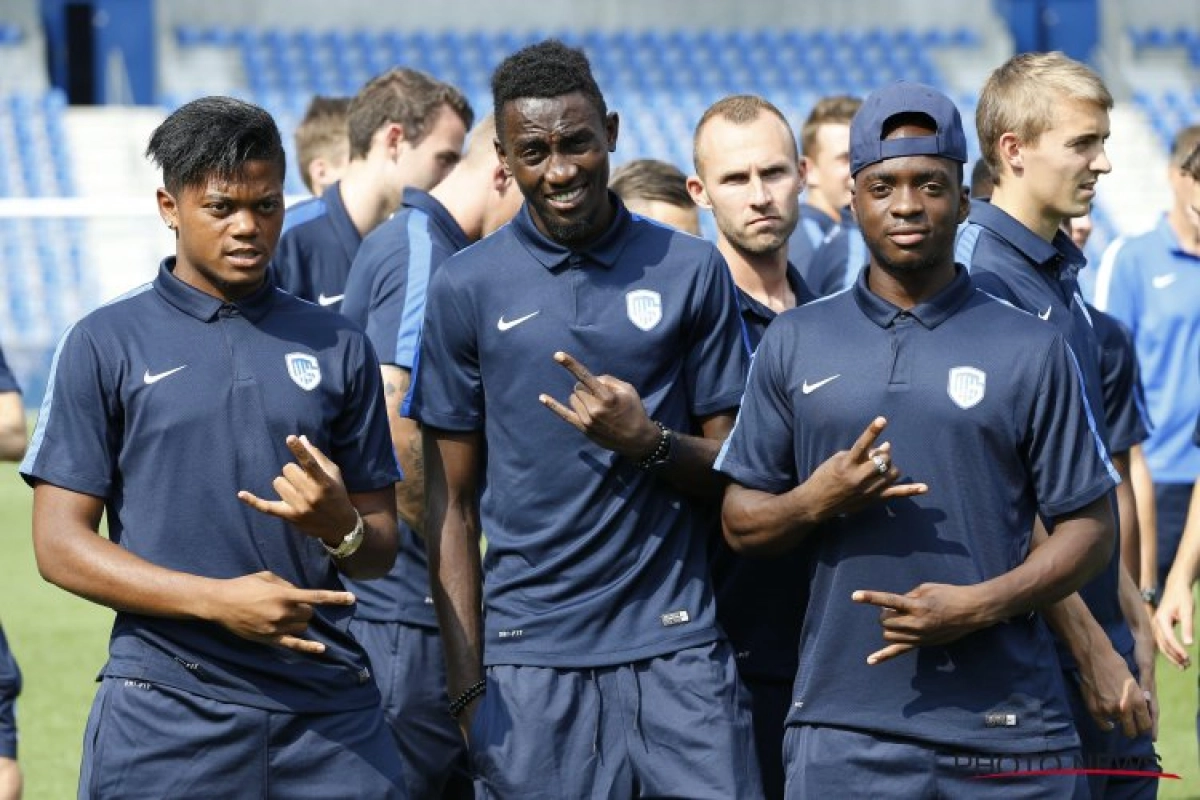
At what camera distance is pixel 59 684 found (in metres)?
9.82

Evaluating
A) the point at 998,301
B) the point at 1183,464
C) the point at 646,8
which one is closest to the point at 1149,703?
the point at 998,301

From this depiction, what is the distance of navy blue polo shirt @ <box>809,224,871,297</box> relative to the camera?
6.50 metres

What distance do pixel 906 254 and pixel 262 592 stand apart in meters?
1.47

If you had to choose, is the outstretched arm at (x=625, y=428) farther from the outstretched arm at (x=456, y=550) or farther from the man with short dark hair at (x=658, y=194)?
the man with short dark hair at (x=658, y=194)

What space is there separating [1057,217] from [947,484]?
1148 millimetres

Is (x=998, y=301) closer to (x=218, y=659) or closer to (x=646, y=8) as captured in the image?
(x=218, y=659)

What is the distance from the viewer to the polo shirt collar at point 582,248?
14.6 ft

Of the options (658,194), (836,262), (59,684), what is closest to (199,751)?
(658,194)

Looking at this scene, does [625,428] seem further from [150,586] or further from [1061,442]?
[150,586]

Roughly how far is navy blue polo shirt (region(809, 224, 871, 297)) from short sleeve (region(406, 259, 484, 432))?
208 centimetres

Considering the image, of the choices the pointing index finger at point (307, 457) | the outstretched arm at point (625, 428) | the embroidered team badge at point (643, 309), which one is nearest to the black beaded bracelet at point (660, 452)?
the outstretched arm at point (625, 428)

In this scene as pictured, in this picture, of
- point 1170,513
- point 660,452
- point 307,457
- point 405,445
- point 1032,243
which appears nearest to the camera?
point 307,457

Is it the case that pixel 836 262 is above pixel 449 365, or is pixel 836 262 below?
below

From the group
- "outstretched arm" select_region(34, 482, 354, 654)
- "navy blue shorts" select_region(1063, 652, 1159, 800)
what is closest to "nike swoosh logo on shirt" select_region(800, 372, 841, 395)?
"outstretched arm" select_region(34, 482, 354, 654)
